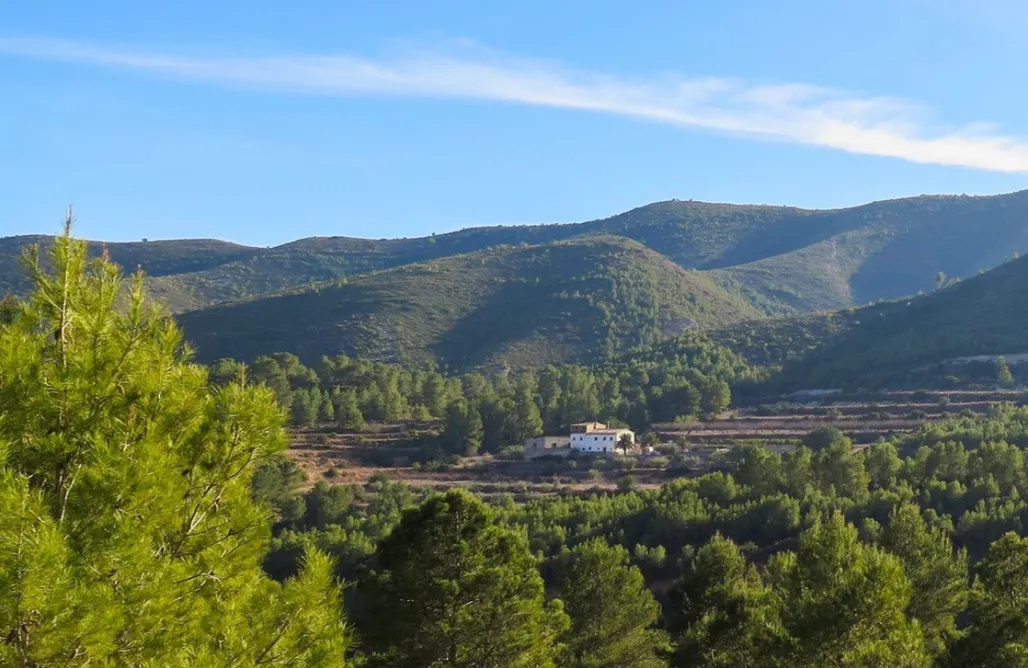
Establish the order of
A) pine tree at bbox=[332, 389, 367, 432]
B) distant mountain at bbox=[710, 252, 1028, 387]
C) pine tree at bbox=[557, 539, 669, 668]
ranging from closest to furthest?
pine tree at bbox=[557, 539, 669, 668] < pine tree at bbox=[332, 389, 367, 432] < distant mountain at bbox=[710, 252, 1028, 387]

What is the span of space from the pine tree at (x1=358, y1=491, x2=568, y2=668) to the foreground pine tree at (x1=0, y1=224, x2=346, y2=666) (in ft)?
22.7

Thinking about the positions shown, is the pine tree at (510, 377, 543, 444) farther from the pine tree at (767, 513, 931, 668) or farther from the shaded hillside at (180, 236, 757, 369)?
the pine tree at (767, 513, 931, 668)

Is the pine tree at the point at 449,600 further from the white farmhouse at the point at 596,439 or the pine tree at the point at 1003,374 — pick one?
the pine tree at the point at 1003,374

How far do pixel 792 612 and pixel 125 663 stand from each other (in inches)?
452

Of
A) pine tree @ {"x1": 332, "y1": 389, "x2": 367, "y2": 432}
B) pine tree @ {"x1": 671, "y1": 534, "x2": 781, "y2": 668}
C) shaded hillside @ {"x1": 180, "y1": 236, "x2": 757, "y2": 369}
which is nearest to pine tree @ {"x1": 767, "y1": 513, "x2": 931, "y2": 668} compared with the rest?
pine tree @ {"x1": 671, "y1": 534, "x2": 781, "y2": 668}

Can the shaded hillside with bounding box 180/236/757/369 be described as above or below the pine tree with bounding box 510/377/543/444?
above

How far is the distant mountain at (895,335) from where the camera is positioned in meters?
87.7

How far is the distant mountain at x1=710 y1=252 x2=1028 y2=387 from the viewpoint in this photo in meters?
87.7

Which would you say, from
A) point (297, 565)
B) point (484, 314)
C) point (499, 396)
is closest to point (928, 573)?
point (297, 565)

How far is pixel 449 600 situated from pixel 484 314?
130 m

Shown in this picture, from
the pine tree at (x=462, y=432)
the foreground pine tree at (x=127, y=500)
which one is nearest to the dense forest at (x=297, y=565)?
the foreground pine tree at (x=127, y=500)

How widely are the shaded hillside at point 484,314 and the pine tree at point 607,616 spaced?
325 ft

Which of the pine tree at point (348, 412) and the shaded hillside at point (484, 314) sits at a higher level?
the shaded hillside at point (484, 314)

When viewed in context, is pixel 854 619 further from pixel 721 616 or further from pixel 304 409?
pixel 304 409
